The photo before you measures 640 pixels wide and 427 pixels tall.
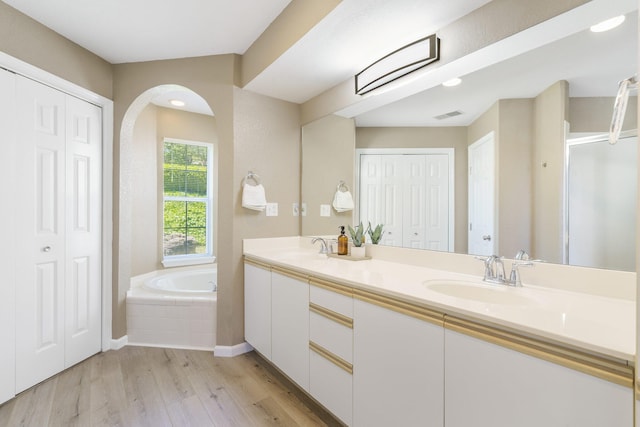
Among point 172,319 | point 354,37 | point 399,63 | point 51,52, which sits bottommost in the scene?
point 172,319

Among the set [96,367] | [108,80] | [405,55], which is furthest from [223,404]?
[108,80]

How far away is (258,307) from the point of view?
7.06 ft

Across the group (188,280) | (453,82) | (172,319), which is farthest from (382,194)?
(188,280)

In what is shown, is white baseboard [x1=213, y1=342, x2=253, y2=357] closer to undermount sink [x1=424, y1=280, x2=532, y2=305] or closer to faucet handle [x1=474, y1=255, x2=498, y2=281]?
undermount sink [x1=424, y1=280, x2=532, y2=305]

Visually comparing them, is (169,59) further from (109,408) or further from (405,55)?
(109,408)

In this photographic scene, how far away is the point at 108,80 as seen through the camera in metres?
2.44

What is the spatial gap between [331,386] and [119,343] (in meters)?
1.97

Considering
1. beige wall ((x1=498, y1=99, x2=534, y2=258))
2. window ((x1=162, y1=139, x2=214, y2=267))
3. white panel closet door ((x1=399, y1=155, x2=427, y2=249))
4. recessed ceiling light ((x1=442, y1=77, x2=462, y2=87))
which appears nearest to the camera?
beige wall ((x1=498, y1=99, x2=534, y2=258))

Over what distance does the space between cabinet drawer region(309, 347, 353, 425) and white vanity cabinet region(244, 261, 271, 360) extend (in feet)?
1.70

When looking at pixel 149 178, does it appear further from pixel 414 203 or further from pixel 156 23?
pixel 414 203

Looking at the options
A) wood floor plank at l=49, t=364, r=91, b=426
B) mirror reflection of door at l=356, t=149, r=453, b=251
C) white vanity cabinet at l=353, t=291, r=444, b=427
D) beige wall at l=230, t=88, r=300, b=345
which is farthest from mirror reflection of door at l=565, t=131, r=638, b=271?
wood floor plank at l=49, t=364, r=91, b=426

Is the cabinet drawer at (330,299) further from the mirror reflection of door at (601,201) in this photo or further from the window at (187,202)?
the window at (187,202)

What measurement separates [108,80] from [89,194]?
3.16 feet

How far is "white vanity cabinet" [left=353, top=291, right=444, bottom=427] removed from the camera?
3.44 ft
